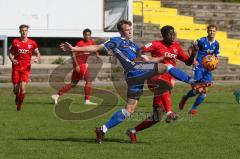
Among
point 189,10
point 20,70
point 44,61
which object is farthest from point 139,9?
point 20,70

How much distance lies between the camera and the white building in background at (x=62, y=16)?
31.0 m

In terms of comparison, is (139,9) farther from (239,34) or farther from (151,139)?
(151,139)

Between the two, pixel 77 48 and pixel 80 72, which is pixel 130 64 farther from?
pixel 80 72

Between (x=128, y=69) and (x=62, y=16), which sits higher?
(x=62, y=16)

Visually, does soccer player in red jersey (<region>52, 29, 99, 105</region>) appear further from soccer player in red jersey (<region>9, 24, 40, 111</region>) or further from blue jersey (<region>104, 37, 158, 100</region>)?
blue jersey (<region>104, 37, 158, 100</region>)

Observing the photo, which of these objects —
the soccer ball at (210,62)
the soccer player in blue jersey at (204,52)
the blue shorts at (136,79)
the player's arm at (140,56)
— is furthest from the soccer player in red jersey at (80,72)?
the player's arm at (140,56)

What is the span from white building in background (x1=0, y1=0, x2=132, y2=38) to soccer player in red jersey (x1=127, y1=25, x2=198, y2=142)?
54.1ft

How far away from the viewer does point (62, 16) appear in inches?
1262

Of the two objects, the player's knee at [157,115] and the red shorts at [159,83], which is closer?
the player's knee at [157,115]

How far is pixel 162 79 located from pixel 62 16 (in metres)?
17.5

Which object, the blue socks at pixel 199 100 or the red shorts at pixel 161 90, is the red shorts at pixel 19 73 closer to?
the blue socks at pixel 199 100

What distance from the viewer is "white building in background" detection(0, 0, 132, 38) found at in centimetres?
3103

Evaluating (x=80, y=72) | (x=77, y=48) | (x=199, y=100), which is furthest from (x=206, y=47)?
(x=77, y=48)

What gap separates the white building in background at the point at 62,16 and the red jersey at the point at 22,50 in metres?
9.60
